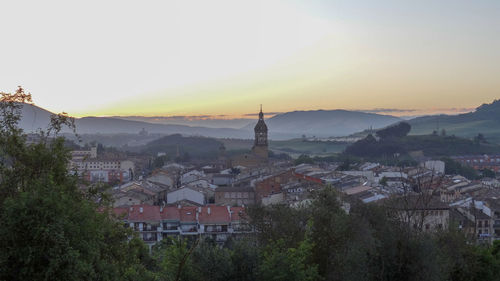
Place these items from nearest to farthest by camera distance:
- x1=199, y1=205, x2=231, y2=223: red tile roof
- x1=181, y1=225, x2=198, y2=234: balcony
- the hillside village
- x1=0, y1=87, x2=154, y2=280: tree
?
x1=0, y1=87, x2=154, y2=280: tree → the hillside village → x1=181, y1=225, x2=198, y2=234: balcony → x1=199, y1=205, x2=231, y2=223: red tile roof

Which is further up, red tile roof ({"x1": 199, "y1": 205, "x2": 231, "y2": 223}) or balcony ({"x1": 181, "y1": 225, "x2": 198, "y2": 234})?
red tile roof ({"x1": 199, "y1": 205, "x2": 231, "y2": 223})

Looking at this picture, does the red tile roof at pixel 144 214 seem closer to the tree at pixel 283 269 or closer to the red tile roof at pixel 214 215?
the red tile roof at pixel 214 215

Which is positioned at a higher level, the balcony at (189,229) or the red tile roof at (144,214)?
Result: the red tile roof at (144,214)

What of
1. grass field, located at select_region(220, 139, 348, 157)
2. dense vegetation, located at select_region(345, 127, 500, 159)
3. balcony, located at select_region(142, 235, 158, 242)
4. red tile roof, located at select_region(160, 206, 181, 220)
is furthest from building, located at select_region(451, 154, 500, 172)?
balcony, located at select_region(142, 235, 158, 242)

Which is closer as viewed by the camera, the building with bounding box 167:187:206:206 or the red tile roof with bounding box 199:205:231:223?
the red tile roof with bounding box 199:205:231:223

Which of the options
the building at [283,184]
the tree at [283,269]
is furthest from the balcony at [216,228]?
the tree at [283,269]

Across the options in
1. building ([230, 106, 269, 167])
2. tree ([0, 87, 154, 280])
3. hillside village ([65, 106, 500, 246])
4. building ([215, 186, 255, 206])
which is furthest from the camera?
building ([230, 106, 269, 167])

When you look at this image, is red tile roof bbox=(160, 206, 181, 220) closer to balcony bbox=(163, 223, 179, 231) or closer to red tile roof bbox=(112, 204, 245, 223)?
red tile roof bbox=(112, 204, 245, 223)

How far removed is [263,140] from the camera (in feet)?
257

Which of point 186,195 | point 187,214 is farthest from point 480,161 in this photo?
point 187,214

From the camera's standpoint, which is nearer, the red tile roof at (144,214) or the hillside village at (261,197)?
the hillside village at (261,197)

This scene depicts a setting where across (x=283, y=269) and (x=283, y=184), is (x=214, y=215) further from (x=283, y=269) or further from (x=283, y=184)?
(x=283, y=269)

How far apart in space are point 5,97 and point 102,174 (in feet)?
201

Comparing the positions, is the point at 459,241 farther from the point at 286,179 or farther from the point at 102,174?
the point at 102,174
